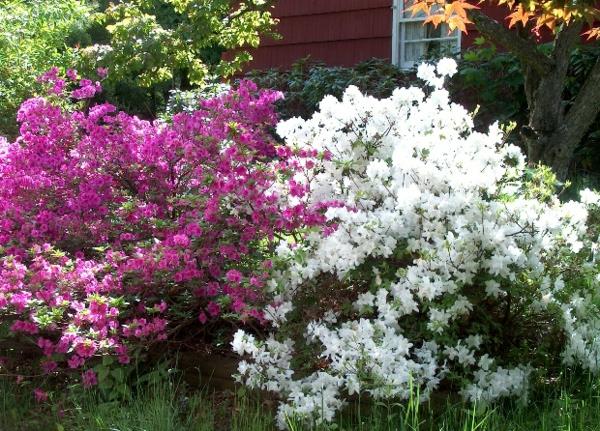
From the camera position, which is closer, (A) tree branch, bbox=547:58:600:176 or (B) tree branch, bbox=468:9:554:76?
(B) tree branch, bbox=468:9:554:76

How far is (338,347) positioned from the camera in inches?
124

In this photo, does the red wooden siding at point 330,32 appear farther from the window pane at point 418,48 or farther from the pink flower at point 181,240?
the pink flower at point 181,240

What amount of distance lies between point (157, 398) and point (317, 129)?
1.45 metres

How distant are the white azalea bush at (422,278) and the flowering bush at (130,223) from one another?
0.25 meters

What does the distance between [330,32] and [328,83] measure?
199 centimetres

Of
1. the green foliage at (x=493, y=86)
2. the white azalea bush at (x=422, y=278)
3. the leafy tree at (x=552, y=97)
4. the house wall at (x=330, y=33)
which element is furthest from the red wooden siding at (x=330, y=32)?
the white azalea bush at (x=422, y=278)

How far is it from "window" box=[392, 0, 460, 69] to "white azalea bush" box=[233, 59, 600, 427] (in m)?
6.64

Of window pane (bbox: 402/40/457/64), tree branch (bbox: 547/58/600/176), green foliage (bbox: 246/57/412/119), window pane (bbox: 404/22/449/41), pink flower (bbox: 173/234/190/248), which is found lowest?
pink flower (bbox: 173/234/190/248)

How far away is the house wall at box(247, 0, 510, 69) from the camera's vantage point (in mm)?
10516

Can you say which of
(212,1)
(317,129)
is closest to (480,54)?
(212,1)

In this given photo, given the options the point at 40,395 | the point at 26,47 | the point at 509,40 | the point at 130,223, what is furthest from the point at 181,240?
the point at 26,47

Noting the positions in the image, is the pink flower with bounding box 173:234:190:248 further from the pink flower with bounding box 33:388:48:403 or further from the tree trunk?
the tree trunk

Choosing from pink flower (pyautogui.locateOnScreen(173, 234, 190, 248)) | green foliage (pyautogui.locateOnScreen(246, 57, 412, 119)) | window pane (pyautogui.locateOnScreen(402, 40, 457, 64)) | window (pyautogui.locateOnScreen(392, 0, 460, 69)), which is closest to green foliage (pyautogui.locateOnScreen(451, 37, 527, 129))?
green foliage (pyautogui.locateOnScreen(246, 57, 412, 119))

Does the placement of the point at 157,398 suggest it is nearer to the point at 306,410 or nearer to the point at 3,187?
the point at 306,410
